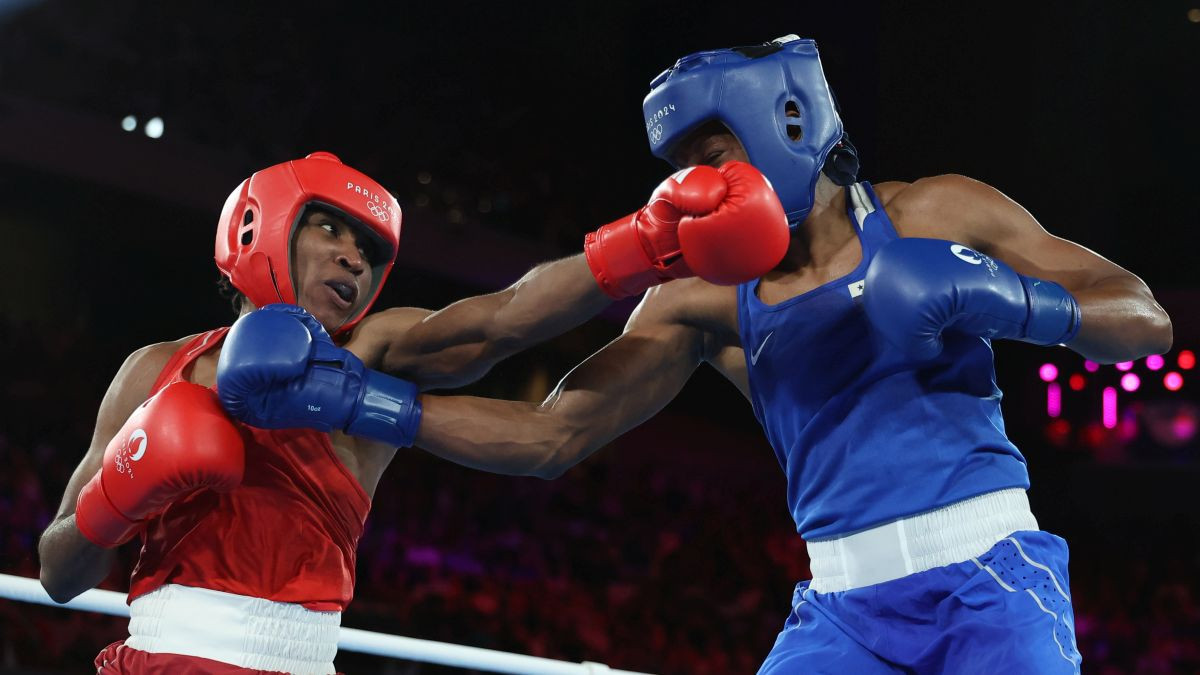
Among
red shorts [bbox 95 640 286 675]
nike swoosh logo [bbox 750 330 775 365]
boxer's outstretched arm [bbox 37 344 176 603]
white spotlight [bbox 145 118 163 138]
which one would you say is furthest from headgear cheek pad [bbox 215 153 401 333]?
white spotlight [bbox 145 118 163 138]

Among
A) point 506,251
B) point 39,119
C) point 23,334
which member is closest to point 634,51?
point 506,251

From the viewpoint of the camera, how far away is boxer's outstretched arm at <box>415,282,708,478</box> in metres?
2.25

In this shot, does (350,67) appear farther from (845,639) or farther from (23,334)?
(845,639)

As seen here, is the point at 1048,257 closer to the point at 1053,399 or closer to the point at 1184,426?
the point at 1184,426

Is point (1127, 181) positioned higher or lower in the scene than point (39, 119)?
lower

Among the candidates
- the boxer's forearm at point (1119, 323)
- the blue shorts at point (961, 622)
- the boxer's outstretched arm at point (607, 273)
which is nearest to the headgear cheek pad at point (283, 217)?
the boxer's outstretched arm at point (607, 273)

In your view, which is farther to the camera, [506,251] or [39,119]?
[506,251]

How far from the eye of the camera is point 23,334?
7.95 metres

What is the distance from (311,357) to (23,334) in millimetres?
6886

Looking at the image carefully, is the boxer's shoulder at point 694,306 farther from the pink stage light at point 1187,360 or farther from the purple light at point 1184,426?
the purple light at point 1184,426

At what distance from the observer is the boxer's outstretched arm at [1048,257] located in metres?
2.00

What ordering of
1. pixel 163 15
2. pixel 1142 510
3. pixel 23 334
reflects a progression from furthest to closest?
pixel 1142 510
pixel 163 15
pixel 23 334

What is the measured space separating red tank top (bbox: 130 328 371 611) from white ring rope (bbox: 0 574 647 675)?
1.48 ft

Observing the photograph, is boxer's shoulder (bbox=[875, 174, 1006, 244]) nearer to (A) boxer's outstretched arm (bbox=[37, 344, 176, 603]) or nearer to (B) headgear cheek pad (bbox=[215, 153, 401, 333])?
(B) headgear cheek pad (bbox=[215, 153, 401, 333])
